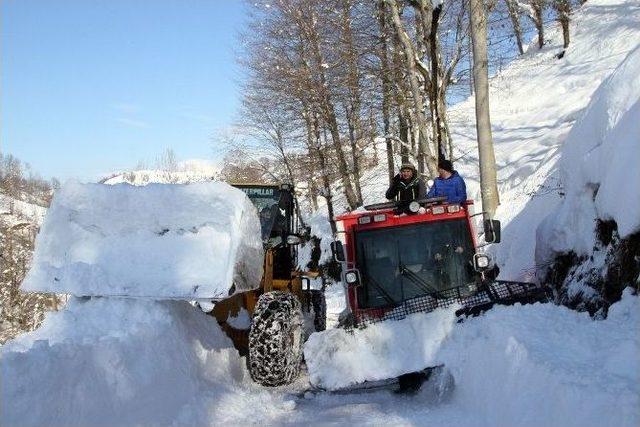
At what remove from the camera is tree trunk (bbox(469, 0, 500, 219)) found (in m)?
12.1

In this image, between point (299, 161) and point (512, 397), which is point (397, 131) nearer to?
point (299, 161)

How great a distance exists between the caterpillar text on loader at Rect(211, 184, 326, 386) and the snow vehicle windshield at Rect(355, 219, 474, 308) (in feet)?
2.93

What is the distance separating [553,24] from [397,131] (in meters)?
19.0

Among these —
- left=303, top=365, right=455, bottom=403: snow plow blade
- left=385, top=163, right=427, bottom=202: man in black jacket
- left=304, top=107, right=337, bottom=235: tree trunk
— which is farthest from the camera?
left=304, top=107, right=337, bottom=235: tree trunk

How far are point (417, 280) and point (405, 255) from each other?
0.30 metres

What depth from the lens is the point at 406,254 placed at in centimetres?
640

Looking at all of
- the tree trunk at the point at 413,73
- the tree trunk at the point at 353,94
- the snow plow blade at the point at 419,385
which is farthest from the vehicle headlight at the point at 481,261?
the tree trunk at the point at 353,94

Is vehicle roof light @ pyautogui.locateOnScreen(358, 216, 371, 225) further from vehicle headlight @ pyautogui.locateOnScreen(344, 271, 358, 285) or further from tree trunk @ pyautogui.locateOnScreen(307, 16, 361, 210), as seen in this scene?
tree trunk @ pyautogui.locateOnScreen(307, 16, 361, 210)

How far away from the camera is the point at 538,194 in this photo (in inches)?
452

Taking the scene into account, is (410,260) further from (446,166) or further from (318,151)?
(318,151)

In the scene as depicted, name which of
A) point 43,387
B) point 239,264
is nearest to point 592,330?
point 239,264

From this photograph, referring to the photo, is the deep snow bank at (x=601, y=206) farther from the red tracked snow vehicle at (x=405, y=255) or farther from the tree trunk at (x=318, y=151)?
the tree trunk at (x=318, y=151)

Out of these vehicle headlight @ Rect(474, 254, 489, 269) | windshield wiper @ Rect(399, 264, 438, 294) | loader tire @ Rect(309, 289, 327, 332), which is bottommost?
loader tire @ Rect(309, 289, 327, 332)

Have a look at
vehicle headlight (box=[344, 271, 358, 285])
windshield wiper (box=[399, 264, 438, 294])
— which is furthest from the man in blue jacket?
vehicle headlight (box=[344, 271, 358, 285])
